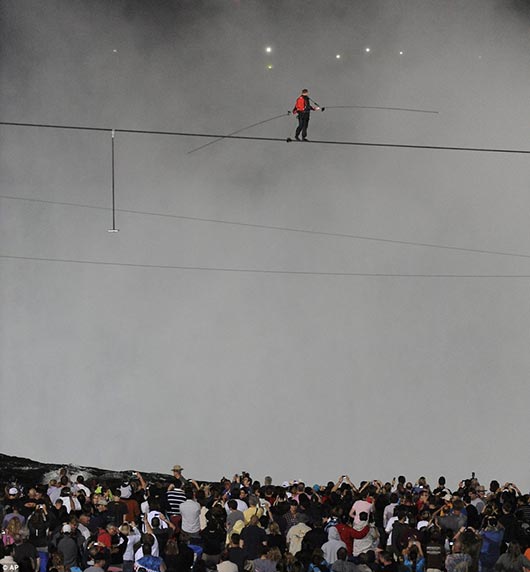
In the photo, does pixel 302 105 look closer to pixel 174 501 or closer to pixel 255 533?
pixel 174 501

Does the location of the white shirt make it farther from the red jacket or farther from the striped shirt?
the red jacket

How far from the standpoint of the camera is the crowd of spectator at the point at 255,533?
42.3 feet

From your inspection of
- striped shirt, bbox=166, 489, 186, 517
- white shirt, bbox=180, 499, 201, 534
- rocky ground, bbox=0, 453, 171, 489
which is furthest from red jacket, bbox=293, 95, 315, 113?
rocky ground, bbox=0, 453, 171, 489

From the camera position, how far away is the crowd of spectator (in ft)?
42.3

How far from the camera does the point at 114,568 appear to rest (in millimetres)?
13484

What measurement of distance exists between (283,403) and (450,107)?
381 inches

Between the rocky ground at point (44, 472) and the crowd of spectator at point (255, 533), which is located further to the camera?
the rocky ground at point (44, 472)

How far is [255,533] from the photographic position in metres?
13.6

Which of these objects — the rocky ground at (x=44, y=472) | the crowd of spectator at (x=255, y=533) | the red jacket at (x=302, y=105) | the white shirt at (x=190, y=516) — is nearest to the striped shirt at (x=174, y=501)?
the crowd of spectator at (x=255, y=533)

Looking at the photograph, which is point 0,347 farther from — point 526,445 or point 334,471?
point 526,445

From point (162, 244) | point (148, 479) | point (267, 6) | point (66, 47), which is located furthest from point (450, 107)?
point (148, 479)

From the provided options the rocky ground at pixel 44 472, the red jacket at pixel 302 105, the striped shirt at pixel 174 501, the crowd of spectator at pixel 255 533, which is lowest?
the crowd of spectator at pixel 255 533

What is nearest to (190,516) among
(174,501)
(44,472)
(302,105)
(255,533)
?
(174,501)

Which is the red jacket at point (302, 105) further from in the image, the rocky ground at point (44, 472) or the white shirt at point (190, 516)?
the rocky ground at point (44, 472)
